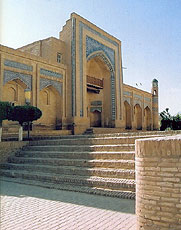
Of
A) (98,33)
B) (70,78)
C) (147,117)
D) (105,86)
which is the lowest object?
(147,117)

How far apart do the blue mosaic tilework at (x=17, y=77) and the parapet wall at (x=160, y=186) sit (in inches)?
355

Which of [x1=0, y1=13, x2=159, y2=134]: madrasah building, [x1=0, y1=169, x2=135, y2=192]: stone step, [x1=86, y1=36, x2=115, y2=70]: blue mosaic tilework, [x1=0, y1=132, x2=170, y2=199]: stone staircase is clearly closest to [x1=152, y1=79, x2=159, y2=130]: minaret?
[x1=0, y1=13, x2=159, y2=134]: madrasah building

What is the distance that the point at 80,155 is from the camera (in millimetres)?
6328

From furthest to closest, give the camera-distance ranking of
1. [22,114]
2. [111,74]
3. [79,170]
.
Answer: [111,74] < [22,114] < [79,170]

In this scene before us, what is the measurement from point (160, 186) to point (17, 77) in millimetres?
9643

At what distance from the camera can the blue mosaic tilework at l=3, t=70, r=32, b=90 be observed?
10.3m

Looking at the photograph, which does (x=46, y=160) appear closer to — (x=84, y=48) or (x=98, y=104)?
(x=84, y=48)

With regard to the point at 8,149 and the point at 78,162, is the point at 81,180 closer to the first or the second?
the point at 78,162

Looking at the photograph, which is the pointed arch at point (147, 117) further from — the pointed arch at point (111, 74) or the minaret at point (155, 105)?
the pointed arch at point (111, 74)

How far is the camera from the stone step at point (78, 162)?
525 cm

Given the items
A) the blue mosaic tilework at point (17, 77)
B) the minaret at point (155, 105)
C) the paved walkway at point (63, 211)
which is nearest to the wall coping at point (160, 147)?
the paved walkway at point (63, 211)

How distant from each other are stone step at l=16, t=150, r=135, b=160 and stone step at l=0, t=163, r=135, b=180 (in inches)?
20.2

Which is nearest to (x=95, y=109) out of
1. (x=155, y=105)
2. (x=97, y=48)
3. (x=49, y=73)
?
(x=97, y=48)

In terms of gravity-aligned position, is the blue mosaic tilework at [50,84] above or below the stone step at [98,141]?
above
